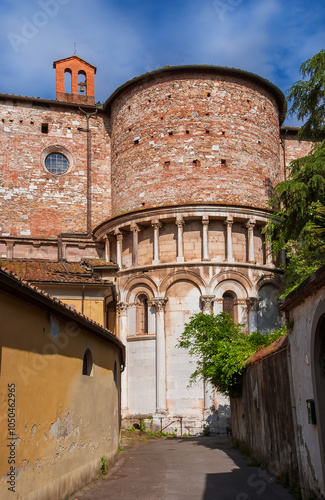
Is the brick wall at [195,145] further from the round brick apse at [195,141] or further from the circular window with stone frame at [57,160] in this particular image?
the circular window with stone frame at [57,160]

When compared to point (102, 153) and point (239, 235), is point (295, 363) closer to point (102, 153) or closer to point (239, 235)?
point (239, 235)

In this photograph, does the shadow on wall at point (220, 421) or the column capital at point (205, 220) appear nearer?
the shadow on wall at point (220, 421)

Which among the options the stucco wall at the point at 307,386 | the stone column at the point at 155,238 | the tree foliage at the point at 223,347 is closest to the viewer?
the stucco wall at the point at 307,386

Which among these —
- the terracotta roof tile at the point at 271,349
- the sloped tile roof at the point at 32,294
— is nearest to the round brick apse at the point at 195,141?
the terracotta roof tile at the point at 271,349

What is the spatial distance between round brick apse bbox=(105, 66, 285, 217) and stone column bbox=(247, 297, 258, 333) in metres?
4.47

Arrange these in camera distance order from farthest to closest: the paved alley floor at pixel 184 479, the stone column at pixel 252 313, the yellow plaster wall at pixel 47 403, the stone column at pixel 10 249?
the stone column at pixel 10 249 < the stone column at pixel 252 313 < the paved alley floor at pixel 184 479 < the yellow plaster wall at pixel 47 403

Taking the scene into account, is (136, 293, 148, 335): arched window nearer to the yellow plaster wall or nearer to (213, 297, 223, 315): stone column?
(213, 297, 223, 315): stone column

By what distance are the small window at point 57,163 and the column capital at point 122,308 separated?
8307 millimetres

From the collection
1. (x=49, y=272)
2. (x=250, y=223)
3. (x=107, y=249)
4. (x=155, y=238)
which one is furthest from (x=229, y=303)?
(x=49, y=272)

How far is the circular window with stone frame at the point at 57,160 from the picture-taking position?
103 feet

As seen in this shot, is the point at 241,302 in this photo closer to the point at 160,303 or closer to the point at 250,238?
the point at 250,238

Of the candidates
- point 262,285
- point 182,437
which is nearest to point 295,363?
point 182,437

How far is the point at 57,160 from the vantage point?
31547 mm

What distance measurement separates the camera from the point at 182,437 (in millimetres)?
24469
